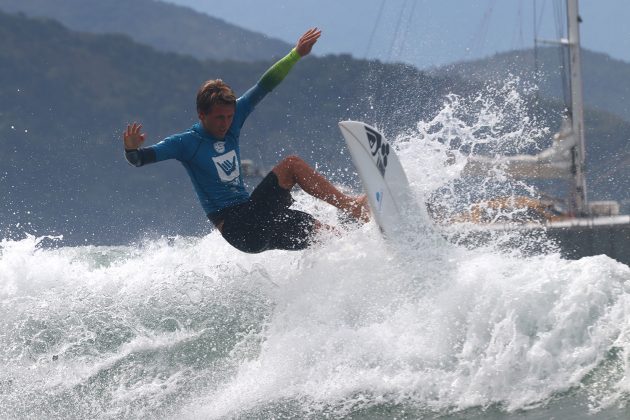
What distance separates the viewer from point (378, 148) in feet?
23.3

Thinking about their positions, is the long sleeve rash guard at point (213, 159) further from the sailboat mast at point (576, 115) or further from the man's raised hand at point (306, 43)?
the sailboat mast at point (576, 115)

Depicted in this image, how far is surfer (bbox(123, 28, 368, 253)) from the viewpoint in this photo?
6.56m

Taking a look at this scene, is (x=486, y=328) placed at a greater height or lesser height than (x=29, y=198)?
lesser

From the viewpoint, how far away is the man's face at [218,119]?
257 inches

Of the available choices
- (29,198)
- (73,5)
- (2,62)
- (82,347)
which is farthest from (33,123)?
(82,347)

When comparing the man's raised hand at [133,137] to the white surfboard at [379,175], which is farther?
the white surfboard at [379,175]

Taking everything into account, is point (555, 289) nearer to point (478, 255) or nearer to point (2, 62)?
point (478, 255)

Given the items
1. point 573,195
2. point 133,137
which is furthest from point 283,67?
point 573,195

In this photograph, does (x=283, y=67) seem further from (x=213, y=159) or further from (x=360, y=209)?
(x=360, y=209)

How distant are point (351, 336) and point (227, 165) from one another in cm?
143

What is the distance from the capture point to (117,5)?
11088 centimetres

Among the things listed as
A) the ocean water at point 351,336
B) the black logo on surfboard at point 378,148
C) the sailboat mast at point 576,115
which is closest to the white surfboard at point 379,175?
the black logo on surfboard at point 378,148

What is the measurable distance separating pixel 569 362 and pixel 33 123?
232ft

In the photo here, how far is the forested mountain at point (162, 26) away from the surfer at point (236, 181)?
3818 inches
